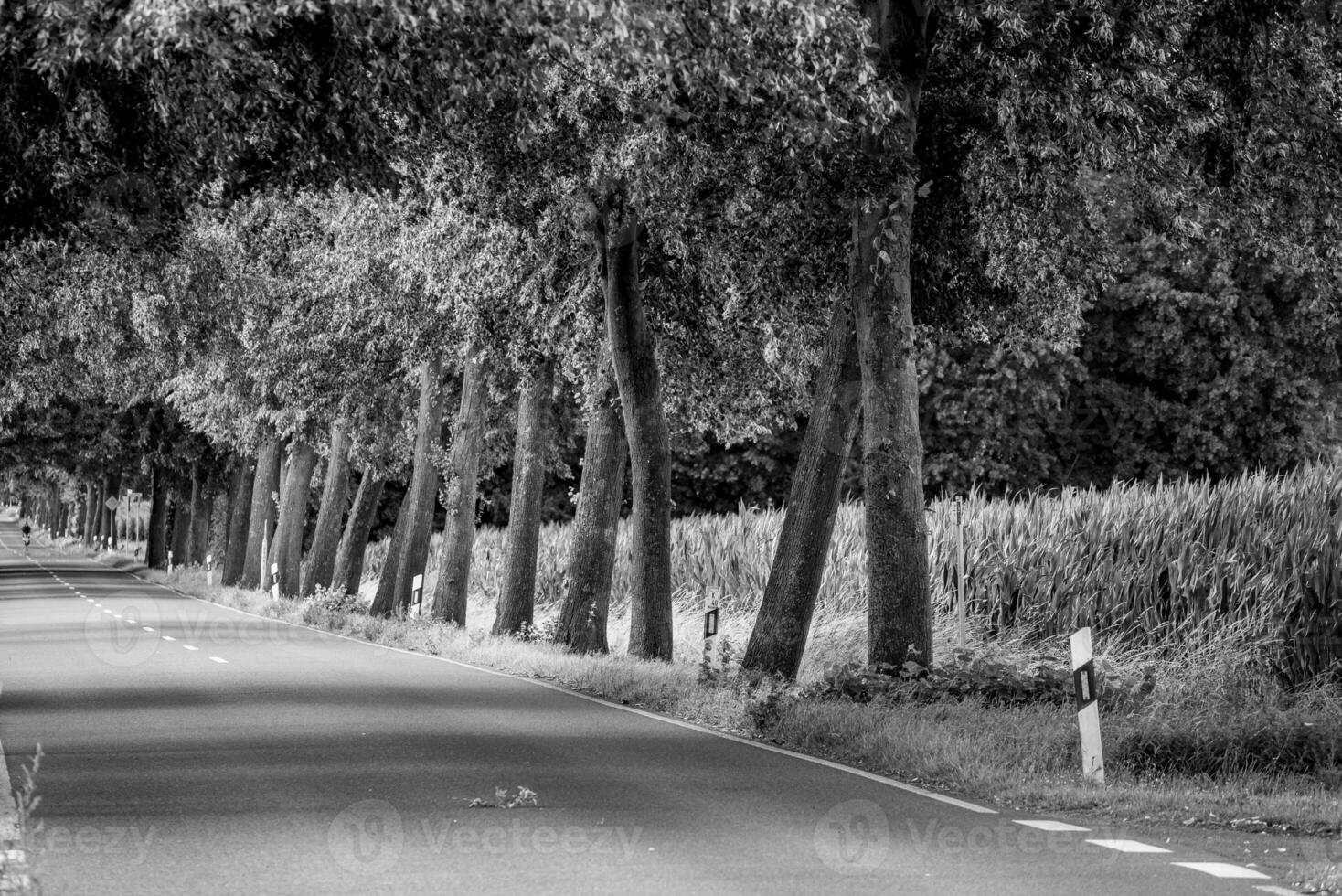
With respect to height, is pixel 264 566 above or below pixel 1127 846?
above

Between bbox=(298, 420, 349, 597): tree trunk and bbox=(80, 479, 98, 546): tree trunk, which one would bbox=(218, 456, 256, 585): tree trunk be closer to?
bbox=(298, 420, 349, 597): tree trunk

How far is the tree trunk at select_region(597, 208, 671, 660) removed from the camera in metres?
22.5

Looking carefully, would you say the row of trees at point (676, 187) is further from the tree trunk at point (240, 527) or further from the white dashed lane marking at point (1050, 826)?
the tree trunk at point (240, 527)

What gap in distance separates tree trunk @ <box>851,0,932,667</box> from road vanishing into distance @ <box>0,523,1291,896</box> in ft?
8.25

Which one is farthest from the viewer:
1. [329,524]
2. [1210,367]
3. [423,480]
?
[1210,367]

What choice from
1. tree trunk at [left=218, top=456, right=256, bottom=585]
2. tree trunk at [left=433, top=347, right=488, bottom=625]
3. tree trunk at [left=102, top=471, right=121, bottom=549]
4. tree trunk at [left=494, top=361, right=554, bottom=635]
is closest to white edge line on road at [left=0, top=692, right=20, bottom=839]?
tree trunk at [left=494, top=361, right=554, bottom=635]

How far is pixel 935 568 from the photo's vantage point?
83.2 ft

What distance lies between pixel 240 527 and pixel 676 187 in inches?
1637

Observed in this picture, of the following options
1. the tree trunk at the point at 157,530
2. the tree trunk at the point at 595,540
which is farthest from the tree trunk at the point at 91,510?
the tree trunk at the point at 595,540

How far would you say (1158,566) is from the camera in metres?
21.8

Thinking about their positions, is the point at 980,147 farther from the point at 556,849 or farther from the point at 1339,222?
the point at 556,849

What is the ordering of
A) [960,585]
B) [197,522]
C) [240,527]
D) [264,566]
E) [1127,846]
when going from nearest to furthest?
[1127,846] < [960,585] < [264,566] < [240,527] < [197,522]

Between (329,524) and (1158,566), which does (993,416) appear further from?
(1158,566)

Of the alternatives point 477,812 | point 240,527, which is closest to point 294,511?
point 240,527
